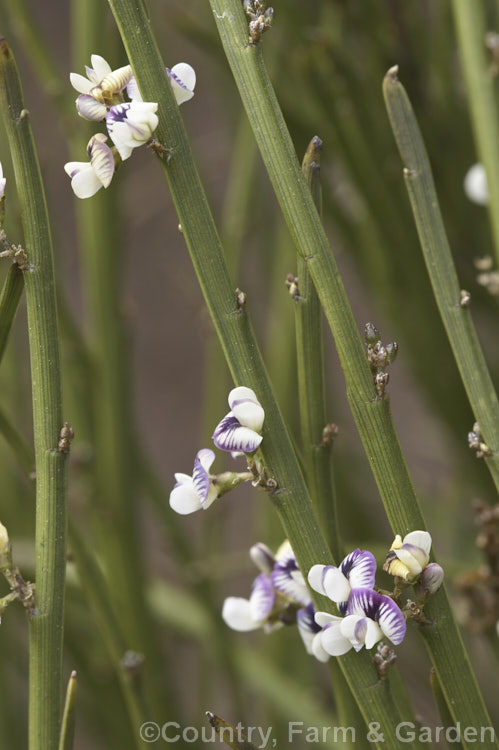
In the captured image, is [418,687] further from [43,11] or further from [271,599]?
[43,11]

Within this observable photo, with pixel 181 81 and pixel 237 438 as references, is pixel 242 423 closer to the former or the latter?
pixel 237 438

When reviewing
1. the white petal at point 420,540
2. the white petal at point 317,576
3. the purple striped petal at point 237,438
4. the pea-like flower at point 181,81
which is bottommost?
Result: the white petal at point 317,576

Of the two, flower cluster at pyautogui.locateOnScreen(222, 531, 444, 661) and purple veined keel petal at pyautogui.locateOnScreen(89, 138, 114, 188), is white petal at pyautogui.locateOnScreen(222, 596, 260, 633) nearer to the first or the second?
flower cluster at pyautogui.locateOnScreen(222, 531, 444, 661)

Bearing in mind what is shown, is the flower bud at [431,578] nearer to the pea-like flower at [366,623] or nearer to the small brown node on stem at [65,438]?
the pea-like flower at [366,623]

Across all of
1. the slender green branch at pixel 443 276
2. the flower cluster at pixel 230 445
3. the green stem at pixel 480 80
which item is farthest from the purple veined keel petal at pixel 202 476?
the green stem at pixel 480 80

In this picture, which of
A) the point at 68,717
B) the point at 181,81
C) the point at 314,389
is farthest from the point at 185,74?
the point at 68,717

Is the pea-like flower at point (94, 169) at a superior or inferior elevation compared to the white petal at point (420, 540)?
superior

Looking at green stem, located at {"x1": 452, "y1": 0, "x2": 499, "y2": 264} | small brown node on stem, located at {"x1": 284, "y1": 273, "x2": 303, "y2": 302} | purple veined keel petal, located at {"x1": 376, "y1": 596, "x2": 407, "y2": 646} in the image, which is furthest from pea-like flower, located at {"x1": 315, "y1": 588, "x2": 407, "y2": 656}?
green stem, located at {"x1": 452, "y1": 0, "x2": 499, "y2": 264}
